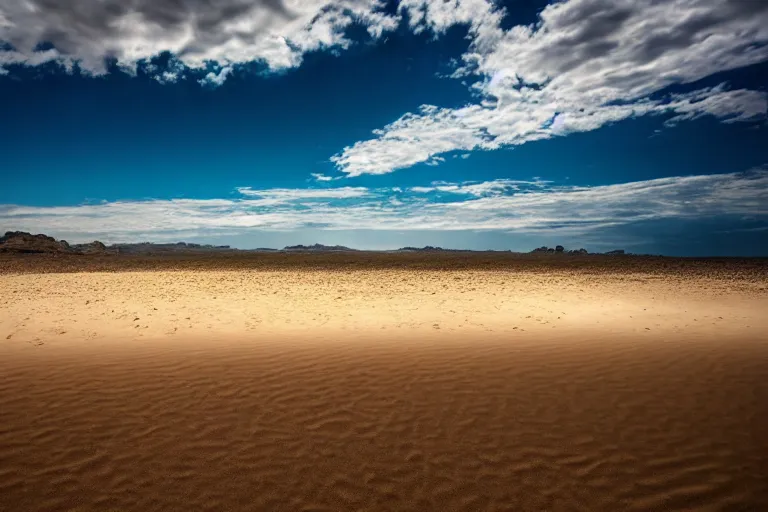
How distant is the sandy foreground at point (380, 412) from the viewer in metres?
4.97

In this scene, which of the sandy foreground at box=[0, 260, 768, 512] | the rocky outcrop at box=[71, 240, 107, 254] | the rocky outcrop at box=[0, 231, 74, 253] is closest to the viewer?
the sandy foreground at box=[0, 260, 768, 512]

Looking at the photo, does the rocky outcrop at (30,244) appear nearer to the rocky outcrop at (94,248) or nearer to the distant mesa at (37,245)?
the distant mesa at (37,245)

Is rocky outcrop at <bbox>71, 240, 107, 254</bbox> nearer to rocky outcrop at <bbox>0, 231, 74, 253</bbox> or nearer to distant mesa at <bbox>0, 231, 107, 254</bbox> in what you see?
distant mesa at <bbox>0, 231, 107, 254</bbox>

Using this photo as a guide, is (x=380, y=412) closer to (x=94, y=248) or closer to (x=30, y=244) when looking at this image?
(x=30, y=244)

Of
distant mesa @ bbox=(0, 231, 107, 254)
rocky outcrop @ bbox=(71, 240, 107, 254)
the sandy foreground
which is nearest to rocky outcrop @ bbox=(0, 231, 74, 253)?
distant mesa @ bbox=(0, 231, 107, 254)

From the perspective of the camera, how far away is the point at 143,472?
17.5ft

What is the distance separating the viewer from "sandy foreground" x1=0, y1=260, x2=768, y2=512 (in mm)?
4973

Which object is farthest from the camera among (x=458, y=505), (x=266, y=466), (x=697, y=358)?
(x=697, y=358)

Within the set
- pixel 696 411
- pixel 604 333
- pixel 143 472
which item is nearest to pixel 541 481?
pixel 696 411

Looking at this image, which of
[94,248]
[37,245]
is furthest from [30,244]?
[94,248]

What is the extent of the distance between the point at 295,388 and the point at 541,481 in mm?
5157

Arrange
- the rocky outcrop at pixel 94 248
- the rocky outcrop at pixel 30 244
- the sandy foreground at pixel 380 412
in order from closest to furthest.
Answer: the sandy foreground at pixel 380 412 < the rocky outcrop at pixel 30 244 < the rocky outcrop at pixel 94 248

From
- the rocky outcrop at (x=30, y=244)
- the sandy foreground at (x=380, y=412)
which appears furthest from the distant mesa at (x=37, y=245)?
the sandy foreground at (x=380, y=412)

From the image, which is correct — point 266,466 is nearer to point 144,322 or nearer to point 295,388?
point 295,388
